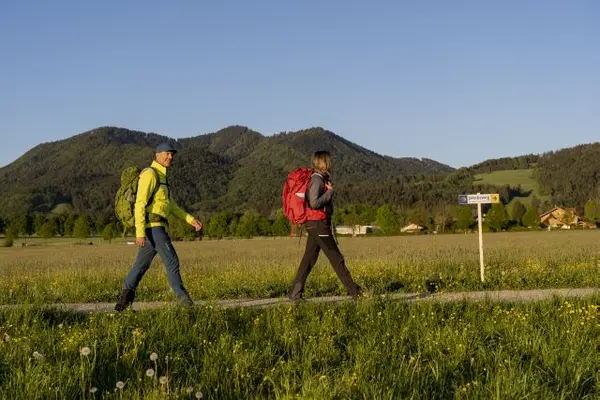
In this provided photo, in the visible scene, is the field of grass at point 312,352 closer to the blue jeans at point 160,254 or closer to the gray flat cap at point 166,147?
the blue jeans at point 160,254

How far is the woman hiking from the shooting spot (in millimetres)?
8930

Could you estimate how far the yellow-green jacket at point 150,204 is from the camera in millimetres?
7984

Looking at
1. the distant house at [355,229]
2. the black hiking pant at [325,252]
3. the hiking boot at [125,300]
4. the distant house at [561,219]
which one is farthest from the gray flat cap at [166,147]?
the distant house at [561,219]

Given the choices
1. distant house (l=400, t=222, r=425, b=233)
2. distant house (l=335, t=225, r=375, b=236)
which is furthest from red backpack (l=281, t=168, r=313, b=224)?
distant house (l=335, t=225, r=375, b=236)

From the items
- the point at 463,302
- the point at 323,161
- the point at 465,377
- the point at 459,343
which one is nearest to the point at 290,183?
the point at 323,161

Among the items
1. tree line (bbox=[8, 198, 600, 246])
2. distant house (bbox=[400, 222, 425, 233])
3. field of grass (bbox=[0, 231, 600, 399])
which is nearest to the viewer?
field of grass (bbox=[0, 231, 600, 399])

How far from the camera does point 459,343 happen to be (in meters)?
5.59

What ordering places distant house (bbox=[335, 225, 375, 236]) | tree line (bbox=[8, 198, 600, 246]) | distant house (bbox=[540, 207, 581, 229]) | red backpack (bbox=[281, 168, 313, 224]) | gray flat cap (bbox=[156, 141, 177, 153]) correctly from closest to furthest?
gray flat cap (bbox=[156, 141, 177, 153]) < red backpack (bbox=[281, 168, 313, 224]) < tree line (bbox=[8, 198, 600, 246]) < distant house (bbox=[540, 207, 581, 229]) < distant house (bbox=[335, 225, 375, 236])

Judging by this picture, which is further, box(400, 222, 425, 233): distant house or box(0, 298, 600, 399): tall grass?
box(400, 222, 425, 233): distant house

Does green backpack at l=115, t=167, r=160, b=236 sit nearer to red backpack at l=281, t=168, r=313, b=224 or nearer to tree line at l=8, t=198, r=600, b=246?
red backpack at l=281, t=168, r=313, b=224

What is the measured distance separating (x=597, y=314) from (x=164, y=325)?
462cm

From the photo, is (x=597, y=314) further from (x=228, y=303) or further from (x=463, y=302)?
(x=228, y=303)

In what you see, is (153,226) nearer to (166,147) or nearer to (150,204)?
(150,204)

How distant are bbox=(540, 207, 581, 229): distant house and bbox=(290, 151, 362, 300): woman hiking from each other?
108228 mm
